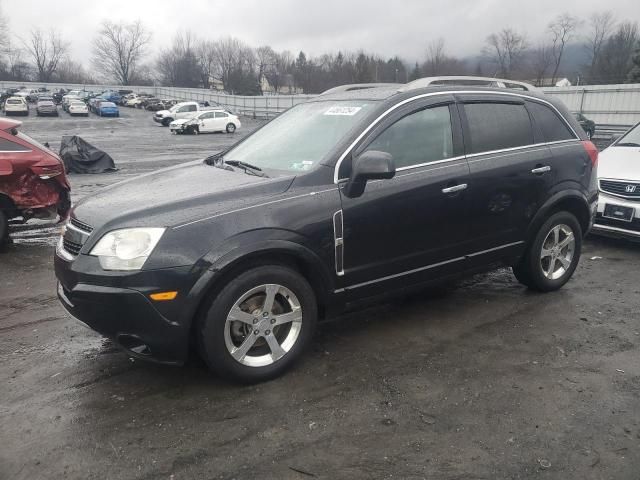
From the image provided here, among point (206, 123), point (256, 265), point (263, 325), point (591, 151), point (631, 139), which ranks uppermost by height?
point (206, 123)

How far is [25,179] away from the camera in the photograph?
677cm

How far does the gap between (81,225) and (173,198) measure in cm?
62

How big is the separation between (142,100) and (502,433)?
224 feet

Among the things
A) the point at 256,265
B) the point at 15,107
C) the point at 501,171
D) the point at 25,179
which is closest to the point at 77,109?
the point at 15,107

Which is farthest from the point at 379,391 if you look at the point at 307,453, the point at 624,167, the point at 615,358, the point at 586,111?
the point at 586,111

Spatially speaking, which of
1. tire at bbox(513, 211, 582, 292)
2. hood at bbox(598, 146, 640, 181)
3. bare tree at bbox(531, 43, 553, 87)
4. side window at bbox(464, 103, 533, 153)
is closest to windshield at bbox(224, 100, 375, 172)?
side window at bbox(464, 103, 533, 153)

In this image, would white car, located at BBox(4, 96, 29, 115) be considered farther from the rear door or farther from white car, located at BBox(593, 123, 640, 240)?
the rear door

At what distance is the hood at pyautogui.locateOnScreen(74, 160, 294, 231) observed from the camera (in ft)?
10.4

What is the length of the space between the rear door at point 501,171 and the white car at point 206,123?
101 ft

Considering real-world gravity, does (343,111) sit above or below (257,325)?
above

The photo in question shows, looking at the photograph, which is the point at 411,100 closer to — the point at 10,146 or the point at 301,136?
the point at 301,136

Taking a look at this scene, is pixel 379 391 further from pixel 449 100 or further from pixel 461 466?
pixel 449 100

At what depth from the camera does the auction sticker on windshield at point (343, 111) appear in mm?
3985

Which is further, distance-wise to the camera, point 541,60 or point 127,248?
point 541,60
